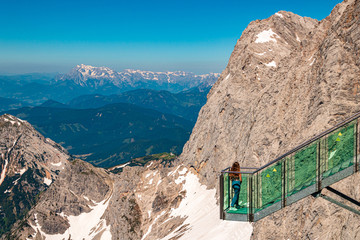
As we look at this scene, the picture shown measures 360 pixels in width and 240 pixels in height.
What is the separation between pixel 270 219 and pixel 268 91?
92.5 ft

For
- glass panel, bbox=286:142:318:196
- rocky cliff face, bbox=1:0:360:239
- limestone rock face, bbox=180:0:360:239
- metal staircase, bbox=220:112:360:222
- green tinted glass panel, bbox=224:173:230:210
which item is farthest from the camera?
rocky cliff face, bbox=1:0:360:239

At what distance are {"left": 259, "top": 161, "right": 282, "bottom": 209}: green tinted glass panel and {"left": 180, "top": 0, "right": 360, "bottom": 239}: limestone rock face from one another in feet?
37.7

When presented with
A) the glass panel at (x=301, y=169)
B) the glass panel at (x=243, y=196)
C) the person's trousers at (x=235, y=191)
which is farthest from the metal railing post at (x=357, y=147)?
the person's trousers at (x=235, y=191)

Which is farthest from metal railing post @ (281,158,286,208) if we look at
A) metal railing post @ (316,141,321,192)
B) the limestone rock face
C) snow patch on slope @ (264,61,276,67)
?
snow patch on slope @ (264,61,276,67)

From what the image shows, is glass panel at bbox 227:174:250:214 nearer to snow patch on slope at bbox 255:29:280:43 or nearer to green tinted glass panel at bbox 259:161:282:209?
green tinted glass panel at bbox 259:161:282:209

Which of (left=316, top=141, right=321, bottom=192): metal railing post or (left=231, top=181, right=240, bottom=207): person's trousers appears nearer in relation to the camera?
(left=316, top=141, right=321, bottom=192): metal railing post

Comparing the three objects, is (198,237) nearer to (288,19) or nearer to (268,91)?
(268,91)

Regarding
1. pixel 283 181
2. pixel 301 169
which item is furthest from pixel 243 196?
pixel 301 169

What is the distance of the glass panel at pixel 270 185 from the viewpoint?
1609 cm

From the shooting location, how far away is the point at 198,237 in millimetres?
60875

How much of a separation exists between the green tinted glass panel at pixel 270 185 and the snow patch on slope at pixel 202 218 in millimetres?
31889

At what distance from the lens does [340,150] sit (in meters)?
15.0

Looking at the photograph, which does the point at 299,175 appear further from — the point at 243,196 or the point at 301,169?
the point at 243,196

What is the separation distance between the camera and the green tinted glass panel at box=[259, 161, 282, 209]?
1609cm
